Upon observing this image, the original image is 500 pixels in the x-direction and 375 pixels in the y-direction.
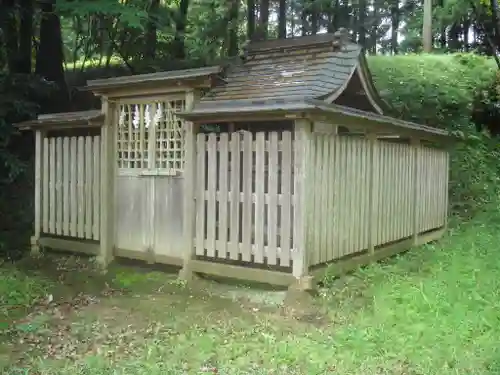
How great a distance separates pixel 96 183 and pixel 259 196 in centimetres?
323

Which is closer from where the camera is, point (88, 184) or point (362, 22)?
point (88, 184)

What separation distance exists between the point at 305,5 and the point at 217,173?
57.7 feet

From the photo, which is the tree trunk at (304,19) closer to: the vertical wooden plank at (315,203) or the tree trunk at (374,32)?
the tree trunk at (374,32)

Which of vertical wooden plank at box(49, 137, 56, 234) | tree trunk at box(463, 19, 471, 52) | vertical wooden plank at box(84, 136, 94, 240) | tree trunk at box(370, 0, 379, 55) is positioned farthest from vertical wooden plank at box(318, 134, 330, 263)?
tree trunk at box(463, 19, 471, 52)

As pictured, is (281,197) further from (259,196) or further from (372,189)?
(372,189)

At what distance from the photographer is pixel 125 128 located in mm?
8648

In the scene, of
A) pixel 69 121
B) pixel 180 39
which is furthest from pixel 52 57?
pixel 69 121

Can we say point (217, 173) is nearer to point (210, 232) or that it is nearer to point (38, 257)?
point (210, 232)

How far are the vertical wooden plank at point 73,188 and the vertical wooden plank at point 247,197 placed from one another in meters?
3.58

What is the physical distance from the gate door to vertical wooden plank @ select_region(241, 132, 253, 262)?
1.16 metres

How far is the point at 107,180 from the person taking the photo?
8.73m

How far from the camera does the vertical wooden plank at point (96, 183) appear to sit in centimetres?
891

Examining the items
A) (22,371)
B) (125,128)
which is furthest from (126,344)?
(125,128)

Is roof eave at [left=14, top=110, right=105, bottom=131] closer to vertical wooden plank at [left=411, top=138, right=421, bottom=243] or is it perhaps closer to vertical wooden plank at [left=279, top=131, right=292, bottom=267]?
vertical wooden plank at [left=279, top=131, right=292, bottom=267]
